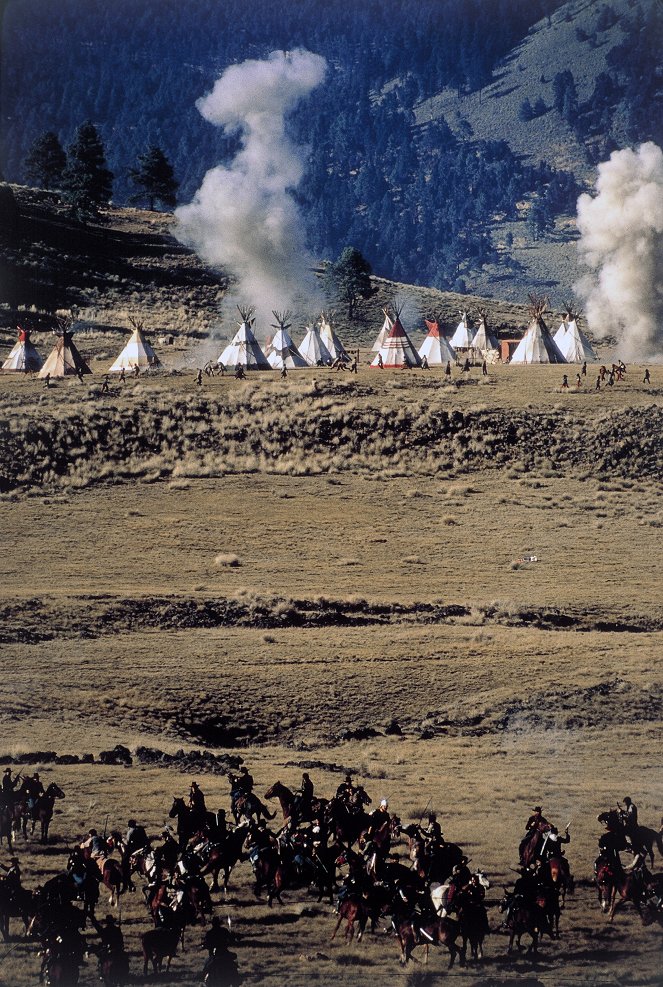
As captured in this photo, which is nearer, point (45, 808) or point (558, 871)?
point (558, 871)

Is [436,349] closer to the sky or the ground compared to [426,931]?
closer to the sky

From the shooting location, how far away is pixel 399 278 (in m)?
155

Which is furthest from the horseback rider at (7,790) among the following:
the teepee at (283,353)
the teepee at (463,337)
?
the teepee at (463,337)

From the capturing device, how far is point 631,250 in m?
88.5

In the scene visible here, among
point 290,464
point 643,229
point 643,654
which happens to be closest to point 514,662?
point 643,654

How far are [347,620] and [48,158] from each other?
87.2 metres

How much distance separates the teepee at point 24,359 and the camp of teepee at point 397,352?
55.9ft

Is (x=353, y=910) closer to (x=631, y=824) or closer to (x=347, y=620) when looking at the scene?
(x=631, y=824)

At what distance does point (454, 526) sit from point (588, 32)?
Result: 401 feet

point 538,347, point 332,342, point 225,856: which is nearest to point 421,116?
point 332,342

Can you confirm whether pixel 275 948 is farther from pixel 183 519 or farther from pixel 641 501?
pixel 641 501

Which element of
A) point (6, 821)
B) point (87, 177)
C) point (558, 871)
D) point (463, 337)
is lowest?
point (558, 871)

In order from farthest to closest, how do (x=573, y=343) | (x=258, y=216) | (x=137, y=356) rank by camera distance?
(x=258, y=216) < (x=573, y=343) < (x=137, y=356)

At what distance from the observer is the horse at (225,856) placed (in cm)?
1953
